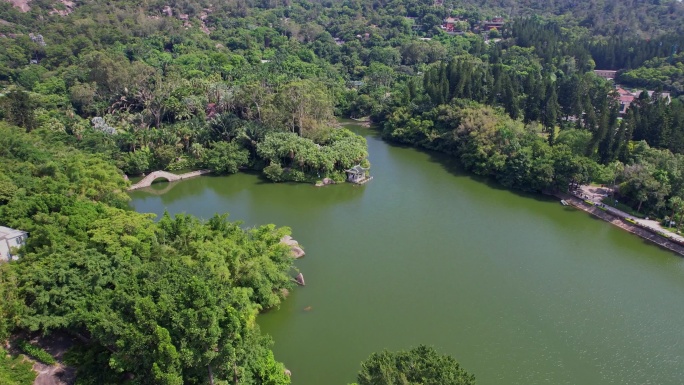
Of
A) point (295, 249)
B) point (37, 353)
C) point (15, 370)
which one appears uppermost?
point (15, 370)

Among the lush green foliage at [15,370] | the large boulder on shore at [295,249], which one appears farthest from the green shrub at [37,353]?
the large boulder on shore at [295,249]

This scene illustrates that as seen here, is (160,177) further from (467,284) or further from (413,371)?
(413,371)

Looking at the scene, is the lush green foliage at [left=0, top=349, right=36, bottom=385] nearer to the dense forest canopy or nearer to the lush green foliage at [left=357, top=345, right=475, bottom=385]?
the dense forest canopy

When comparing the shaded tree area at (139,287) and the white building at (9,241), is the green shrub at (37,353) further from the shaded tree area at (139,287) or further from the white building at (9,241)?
the white building at (9,241)

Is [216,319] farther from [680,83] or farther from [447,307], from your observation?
[680,83]

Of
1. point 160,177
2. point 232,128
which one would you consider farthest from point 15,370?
point 232,128

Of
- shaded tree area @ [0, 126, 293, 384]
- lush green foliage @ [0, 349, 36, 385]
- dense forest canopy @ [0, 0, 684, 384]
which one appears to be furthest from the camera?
dense forest canopy @ [0, 0, 684, 384]

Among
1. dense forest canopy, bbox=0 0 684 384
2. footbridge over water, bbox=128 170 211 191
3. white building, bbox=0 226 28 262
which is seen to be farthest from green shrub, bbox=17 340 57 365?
footbridge over water, bbox=128 170 211 191

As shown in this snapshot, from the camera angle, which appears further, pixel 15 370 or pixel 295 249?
pixel 295 249
